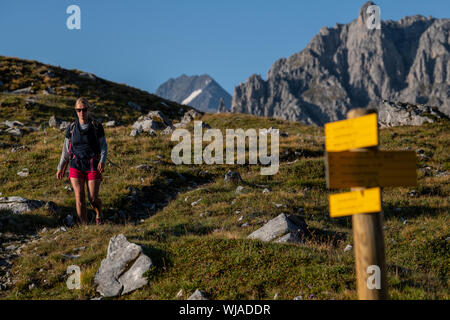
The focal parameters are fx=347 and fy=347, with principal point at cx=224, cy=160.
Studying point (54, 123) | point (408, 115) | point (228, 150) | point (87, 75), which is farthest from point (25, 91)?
point (408, 115)

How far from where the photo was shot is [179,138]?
2528 cm

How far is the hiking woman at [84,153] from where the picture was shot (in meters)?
10.4

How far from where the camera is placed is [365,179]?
4121 millimetres

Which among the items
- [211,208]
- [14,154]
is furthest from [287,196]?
[14,154]

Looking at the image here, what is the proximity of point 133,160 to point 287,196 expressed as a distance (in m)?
9.31

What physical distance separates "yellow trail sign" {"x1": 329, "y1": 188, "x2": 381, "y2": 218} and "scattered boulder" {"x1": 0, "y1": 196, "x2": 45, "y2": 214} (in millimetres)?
10954

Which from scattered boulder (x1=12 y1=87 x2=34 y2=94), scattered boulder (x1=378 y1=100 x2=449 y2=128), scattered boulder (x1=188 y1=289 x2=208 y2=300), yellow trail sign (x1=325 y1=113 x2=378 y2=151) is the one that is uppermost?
scattered boulder (x1=12 y1=87 x2=34 y2=94)

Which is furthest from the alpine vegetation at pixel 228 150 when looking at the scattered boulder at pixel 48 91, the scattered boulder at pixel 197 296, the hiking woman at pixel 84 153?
the scattered boulder at pixel 48 91

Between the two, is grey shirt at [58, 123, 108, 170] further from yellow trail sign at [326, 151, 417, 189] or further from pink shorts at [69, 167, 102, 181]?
yellow trail sign at [326, 151, 417, 189]

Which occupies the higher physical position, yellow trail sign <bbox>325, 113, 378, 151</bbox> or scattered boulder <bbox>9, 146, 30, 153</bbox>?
scattered boulder <bbox>9, 146, 30, 153</bbox>

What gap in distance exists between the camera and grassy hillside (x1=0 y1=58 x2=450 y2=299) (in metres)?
6.25

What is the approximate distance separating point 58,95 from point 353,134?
41088 millimetres

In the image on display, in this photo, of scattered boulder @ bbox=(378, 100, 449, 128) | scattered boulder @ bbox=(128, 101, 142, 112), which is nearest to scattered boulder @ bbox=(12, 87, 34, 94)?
scattered boulder @ bbox=(128, 101, 142, 112)
